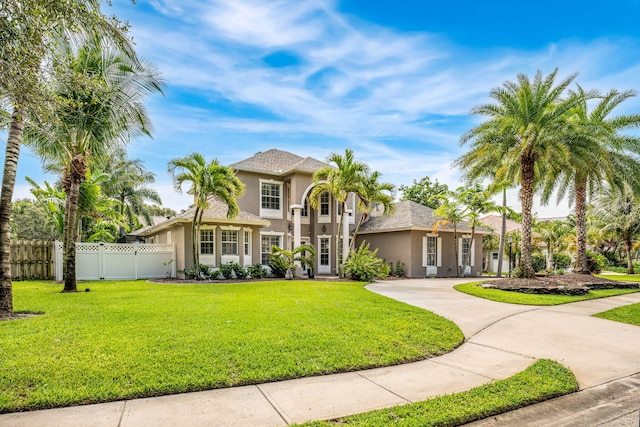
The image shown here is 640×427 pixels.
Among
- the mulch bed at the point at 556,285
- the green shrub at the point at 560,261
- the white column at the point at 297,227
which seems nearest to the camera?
the mulch bed at the point at 556,285

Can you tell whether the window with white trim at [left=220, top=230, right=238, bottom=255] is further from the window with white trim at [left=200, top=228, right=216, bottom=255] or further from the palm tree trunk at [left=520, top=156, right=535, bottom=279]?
the palm tree trunk at [left=520, top=156, right=535, bottom=279]

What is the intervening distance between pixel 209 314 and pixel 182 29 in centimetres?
636

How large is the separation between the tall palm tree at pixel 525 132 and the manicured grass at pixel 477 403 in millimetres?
12463

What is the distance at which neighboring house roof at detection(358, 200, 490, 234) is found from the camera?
21.8m

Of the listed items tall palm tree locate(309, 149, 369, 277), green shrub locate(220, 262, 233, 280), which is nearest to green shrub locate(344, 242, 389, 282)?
tall palm tree locate(309, 149, 369, 277)

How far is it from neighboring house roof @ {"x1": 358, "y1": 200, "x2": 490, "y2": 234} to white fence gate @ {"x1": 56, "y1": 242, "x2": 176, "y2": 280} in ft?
40.3

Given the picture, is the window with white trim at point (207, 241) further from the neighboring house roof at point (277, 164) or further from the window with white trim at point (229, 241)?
the neighboring house roof at point (277, 164)

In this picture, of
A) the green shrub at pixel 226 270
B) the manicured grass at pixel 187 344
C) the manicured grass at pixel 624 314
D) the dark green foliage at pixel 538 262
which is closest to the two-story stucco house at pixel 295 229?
the green shrub at pixel 226 270

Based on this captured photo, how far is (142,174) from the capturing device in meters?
30.4

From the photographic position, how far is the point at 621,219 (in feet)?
94.0

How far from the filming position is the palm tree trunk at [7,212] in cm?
744

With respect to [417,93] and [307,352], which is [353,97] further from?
[307,352]

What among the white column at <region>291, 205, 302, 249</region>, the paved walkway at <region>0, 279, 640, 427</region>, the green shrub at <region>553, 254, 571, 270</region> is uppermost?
the white column at <region>291, 205, 302, 249</region>

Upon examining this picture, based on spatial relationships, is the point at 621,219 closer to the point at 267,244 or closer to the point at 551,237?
the point at 551,237
